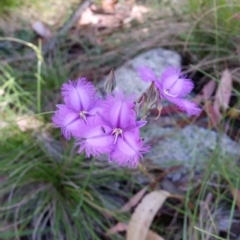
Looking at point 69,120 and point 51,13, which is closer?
point 69,120

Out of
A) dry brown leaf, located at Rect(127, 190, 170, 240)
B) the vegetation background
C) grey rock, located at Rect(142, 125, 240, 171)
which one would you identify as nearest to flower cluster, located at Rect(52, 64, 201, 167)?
the vegetation background

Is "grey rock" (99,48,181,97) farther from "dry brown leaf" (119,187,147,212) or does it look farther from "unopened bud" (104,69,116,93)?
"unopened bud" (104,69,116,93)

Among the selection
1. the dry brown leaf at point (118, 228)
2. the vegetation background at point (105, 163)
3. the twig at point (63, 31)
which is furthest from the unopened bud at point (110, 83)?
the twig at point (63, 31)

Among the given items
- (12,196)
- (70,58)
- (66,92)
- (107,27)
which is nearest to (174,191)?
(12,196)

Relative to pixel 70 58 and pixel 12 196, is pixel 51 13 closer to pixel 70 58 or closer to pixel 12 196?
pixel 70 58

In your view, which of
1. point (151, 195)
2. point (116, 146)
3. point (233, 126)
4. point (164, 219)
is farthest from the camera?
point (233, 126)

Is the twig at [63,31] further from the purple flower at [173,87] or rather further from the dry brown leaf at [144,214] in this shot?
the purple flower at [173,87]

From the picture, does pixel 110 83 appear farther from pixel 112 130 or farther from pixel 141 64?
pixel 141 64
